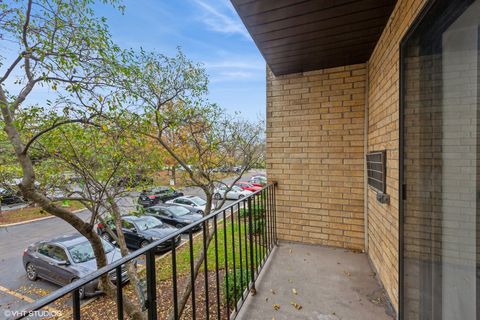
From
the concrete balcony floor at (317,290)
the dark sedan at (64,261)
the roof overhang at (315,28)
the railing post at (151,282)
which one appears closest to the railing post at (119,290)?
the railing post at (151,282)

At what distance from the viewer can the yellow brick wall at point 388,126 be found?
172cm

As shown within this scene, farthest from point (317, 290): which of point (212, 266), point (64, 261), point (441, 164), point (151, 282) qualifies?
point (64, 261)

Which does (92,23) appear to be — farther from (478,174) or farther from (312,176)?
(478,174)

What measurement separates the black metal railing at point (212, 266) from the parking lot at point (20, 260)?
1.98 m

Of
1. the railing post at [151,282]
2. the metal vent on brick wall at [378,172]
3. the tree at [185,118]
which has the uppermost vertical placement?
the tree at [185,118]

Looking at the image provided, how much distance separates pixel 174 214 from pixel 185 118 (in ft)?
17.5

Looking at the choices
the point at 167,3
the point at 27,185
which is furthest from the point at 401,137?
the point at 167,3

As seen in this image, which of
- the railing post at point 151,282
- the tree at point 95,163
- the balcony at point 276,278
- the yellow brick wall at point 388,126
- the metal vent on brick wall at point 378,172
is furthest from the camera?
the tree at point 95,163

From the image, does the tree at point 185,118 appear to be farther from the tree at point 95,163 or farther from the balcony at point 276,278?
the balcony at point 276,278

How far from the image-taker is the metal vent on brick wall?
2018 millimetres

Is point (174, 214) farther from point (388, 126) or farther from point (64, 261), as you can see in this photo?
point (388, 126)

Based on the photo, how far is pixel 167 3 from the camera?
525 cm

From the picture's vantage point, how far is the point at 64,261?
17.3 feet

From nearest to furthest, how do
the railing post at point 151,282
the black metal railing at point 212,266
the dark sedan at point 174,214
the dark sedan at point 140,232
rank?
1. the black metal railing at point 212,266
2. the railing post at point 151,282
3. the dark sedan at point 140,232
4. the dark sedan at point 174,214
